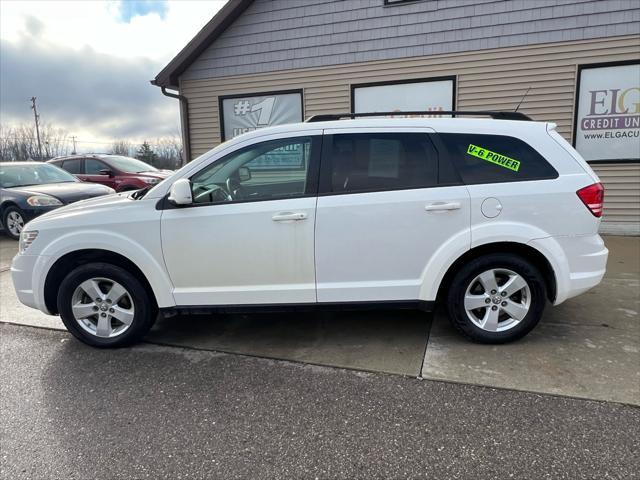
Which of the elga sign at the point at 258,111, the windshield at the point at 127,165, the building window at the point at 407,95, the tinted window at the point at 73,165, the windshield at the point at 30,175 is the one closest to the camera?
the building window at the point at 407,95

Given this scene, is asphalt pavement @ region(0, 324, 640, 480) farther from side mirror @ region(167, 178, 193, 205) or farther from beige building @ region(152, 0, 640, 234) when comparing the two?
beige building @ region(152, 0, 640, 234)

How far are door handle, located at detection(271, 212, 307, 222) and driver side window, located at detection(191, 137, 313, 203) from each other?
0.51 feet

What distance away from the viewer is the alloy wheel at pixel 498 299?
3463 millimetres

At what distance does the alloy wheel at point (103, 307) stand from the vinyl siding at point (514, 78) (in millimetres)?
6262

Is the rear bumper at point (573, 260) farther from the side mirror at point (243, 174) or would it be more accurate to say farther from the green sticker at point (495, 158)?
the side mirror at point (243, 174)

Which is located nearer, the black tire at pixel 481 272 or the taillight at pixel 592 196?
the taillight at pixel 592 196

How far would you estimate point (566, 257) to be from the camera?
3398 millimetres

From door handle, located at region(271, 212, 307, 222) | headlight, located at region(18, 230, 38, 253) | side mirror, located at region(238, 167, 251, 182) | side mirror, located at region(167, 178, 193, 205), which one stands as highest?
side mirror, located at region(238, 167, 251, 182)

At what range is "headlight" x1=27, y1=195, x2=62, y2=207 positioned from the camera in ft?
26.9

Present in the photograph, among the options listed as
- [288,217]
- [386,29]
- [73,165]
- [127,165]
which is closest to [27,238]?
[288,217]

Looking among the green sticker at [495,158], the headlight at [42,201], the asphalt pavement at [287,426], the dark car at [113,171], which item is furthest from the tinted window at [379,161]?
the dark car at [113,171]

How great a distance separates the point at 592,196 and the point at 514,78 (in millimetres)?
5257

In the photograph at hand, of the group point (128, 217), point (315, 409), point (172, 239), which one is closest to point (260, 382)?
point (315, 409)

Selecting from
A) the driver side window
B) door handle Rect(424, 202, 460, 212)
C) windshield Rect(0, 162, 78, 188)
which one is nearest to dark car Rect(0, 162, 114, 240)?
windshield Rect(0, 162, 78, 188)
